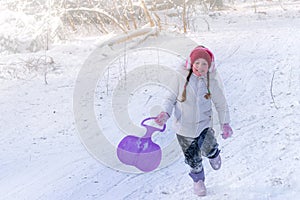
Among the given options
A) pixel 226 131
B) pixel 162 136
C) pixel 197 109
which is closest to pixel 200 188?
pixel 226 131

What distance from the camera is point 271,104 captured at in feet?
18.5

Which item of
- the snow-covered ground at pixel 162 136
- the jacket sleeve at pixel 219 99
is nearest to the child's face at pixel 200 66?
the jacket sleeve at pixel 219 99

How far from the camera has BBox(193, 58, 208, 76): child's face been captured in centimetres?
319

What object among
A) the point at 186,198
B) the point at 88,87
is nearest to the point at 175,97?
the point at 186,198

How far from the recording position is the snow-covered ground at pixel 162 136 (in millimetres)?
3730

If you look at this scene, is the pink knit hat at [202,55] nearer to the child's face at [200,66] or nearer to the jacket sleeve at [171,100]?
the child's face at [200,66]

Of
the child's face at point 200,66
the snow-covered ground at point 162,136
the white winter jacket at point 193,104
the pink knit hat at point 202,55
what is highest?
the pink knit hat at point 202,55

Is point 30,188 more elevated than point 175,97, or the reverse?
point 175,97

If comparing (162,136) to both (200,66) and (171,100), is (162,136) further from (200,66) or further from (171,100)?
(200,66)

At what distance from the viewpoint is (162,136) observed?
16.4ft

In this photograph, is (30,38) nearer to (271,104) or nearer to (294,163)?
(271,104)

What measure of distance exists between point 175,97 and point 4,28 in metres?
9.48

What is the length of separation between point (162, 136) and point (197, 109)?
1730 millimetres

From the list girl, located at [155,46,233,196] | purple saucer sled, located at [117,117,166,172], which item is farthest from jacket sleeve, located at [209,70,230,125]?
purple saucer sled, located at [117,117,166,172]
